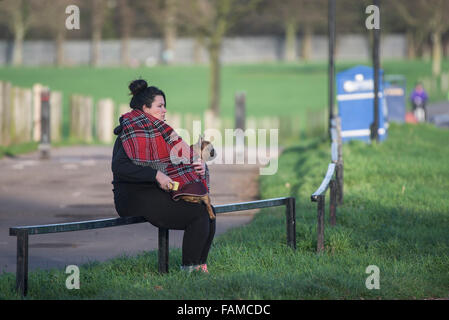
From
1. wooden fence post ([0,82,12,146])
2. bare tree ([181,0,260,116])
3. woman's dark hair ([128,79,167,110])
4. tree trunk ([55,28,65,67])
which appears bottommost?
woman's dark hair ([128,79,167,110])

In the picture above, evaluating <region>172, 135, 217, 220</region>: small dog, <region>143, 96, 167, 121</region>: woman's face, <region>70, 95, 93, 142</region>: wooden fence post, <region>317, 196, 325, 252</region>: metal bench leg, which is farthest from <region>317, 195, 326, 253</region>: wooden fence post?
<region>70, 95, 93, 142</region>: wooden fence post

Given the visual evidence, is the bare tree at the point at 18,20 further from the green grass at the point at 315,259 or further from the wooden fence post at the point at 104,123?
the green grass at the point at 315,259

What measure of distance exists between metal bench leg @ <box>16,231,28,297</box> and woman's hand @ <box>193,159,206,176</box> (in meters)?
1.35

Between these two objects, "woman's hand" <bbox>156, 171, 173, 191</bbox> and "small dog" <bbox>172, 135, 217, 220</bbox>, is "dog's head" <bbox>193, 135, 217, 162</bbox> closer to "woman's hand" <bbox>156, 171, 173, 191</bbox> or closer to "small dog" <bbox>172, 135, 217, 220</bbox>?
"small dog" <bbox>172, 135, 217, 220</bbox>

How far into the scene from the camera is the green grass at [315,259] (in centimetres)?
647

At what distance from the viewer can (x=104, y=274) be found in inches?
283

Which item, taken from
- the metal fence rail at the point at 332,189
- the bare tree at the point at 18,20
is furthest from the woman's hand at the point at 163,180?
the bare tree at the point at 18,20

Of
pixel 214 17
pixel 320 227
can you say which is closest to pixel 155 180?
pixel 320 227

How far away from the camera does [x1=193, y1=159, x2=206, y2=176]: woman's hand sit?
675cm

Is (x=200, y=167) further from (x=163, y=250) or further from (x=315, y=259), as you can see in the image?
(x=315, y=259)

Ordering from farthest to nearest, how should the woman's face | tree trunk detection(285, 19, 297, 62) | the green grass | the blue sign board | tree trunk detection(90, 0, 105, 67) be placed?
tree trunk detection(285, 19, 297, 62) → tree trunk detection(90, 0, 105, 67) → the blue sign board → the woman's face → the green grass

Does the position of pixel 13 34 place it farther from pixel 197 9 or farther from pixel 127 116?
pixel 127 116

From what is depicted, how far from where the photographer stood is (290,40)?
86250 mm

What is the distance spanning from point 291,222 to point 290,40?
79.3 m
